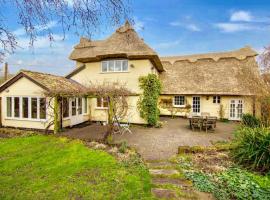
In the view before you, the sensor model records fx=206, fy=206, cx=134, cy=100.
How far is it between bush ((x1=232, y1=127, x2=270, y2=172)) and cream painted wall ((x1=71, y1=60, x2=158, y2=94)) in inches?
395

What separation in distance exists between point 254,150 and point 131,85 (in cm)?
1127

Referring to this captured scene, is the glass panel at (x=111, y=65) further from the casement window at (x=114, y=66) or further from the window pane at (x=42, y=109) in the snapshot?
the window pane at (x=42, y=109)

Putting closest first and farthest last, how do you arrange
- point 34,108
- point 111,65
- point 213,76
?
1. point 34,108
2. point 111,65
3. point 213,76

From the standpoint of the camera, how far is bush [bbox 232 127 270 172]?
7.93 meters

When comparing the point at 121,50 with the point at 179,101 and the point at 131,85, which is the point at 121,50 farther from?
the point at 179,101

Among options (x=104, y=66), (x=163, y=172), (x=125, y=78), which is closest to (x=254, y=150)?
(x=163, y=172)

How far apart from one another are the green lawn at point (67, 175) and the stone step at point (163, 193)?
20cm

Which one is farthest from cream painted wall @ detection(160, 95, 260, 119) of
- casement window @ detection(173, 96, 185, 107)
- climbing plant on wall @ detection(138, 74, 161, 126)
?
climbing plant on wall @ detection(138, 74, 161, 126)

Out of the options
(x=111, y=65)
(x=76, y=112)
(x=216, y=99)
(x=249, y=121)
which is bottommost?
(x=249, y=121)

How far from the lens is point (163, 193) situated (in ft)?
18.6

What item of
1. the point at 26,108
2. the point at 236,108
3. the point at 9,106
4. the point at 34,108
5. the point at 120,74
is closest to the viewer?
the point at 34,108

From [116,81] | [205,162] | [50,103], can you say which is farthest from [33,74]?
[205,162]

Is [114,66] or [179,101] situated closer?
[114,66]

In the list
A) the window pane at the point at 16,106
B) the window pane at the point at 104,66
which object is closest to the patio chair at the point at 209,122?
the window pane at the point at 104,66
